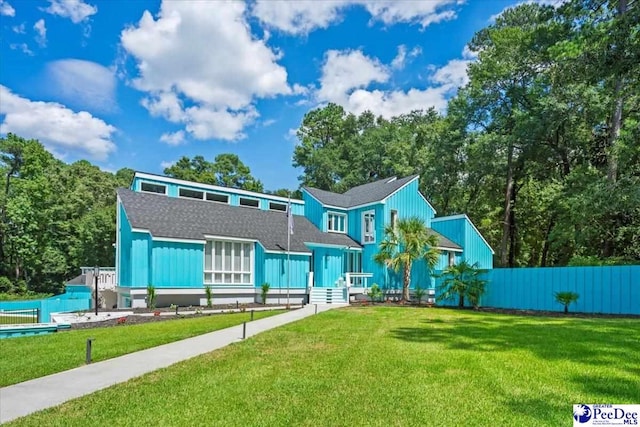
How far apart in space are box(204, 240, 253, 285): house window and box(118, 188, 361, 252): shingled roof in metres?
0.68

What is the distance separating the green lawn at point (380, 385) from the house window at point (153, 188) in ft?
57.0

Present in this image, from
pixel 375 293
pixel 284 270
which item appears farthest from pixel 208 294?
pixel 375 293

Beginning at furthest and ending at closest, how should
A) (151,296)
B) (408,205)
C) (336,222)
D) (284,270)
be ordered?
(336,222), (408,205), (284,270), (151,296)

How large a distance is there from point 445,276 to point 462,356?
15430 mm

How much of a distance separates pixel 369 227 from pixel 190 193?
11570mm

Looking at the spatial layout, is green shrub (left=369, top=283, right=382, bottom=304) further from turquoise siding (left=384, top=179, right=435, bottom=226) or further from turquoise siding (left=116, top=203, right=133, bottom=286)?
turquoise siding (left=116, top=203, right=133, bottom=286)

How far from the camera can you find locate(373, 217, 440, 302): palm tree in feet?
71.9

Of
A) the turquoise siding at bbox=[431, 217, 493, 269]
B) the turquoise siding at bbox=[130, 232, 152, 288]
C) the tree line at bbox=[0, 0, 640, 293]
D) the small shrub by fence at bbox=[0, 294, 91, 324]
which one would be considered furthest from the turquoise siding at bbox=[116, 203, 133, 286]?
the turquoise siding at bbox=[431, 217, 493, 269]

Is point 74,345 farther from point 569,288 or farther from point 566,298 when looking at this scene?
point 569,288

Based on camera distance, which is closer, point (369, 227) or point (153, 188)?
point (153, 188)

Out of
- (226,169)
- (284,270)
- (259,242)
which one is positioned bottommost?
(284,270)

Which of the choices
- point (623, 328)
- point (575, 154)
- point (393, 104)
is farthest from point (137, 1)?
point (393, 104)

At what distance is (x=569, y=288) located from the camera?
16.7 m

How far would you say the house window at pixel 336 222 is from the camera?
2788cm
